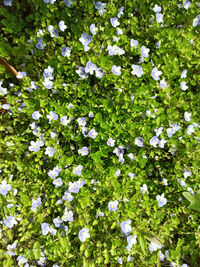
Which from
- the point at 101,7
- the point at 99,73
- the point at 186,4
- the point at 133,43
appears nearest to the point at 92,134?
the point at 99,73

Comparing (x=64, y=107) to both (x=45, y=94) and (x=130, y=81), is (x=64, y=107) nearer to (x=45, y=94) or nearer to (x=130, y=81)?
(x=45, y=94)

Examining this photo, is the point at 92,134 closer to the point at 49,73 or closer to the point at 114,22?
the point at 49,73

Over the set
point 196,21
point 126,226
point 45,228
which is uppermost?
point 196,21

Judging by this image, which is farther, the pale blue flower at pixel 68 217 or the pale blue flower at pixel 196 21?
A: the pale blue flower at pixel 196 21

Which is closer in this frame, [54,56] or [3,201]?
[3,201]

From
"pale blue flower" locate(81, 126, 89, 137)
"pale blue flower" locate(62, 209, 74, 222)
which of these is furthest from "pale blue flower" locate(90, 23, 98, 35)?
"pale blue flower" locate(62, 209, 74, 222)

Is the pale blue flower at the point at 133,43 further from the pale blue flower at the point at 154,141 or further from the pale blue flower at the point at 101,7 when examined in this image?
the pale blue flower at the point at 154,141

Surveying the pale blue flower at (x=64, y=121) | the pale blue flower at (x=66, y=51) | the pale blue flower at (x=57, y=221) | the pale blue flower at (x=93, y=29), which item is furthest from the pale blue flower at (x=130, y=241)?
the pale blue flower at (x=93, y=29)

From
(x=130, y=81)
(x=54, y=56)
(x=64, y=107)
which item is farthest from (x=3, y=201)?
(x=130, y=81)

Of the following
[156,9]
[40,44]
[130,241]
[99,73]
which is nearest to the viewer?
[130,241]
